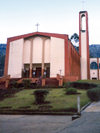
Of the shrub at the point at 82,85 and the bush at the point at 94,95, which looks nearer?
the bush at the point at 94,95

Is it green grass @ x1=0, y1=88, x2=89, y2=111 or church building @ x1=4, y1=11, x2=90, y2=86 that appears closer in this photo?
green grass @ x1=0, y1=88, x2=89, y2=111

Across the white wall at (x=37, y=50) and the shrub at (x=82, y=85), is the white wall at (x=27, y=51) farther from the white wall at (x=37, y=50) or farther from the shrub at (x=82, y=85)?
the shrub at (x=82, y=85)

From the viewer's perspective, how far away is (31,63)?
27.1m

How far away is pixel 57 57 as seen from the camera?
2536 centimetres

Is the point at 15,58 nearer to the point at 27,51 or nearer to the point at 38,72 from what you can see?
the point at 27,51

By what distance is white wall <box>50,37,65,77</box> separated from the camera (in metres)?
25.0

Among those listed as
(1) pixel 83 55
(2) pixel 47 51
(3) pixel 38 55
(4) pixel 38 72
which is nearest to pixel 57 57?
(2) pixel 47 51

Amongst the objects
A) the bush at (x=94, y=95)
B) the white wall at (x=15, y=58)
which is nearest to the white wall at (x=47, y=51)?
the white wall at (x=15, y=58)

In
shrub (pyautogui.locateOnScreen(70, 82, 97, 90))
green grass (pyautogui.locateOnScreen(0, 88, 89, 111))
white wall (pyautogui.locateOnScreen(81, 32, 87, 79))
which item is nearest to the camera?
green grass (pyautogui.locateOnScreen(0, 88, 89, 111))

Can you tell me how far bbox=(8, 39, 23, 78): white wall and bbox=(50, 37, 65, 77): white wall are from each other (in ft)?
16.8

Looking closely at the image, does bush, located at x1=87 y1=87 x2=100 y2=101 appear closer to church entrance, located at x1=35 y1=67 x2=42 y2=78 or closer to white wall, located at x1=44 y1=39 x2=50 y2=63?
white wall, located at x1=44 y1=39 x2=50 y2=63

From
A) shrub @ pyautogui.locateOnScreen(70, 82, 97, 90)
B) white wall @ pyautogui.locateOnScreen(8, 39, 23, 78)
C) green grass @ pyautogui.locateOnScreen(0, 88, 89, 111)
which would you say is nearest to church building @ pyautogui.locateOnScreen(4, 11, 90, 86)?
white wall @ pyautogui.locateOnScreen(8, 39, 23, 78)

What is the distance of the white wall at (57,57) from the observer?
24969 mm

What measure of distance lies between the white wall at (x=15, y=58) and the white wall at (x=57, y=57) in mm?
5111
